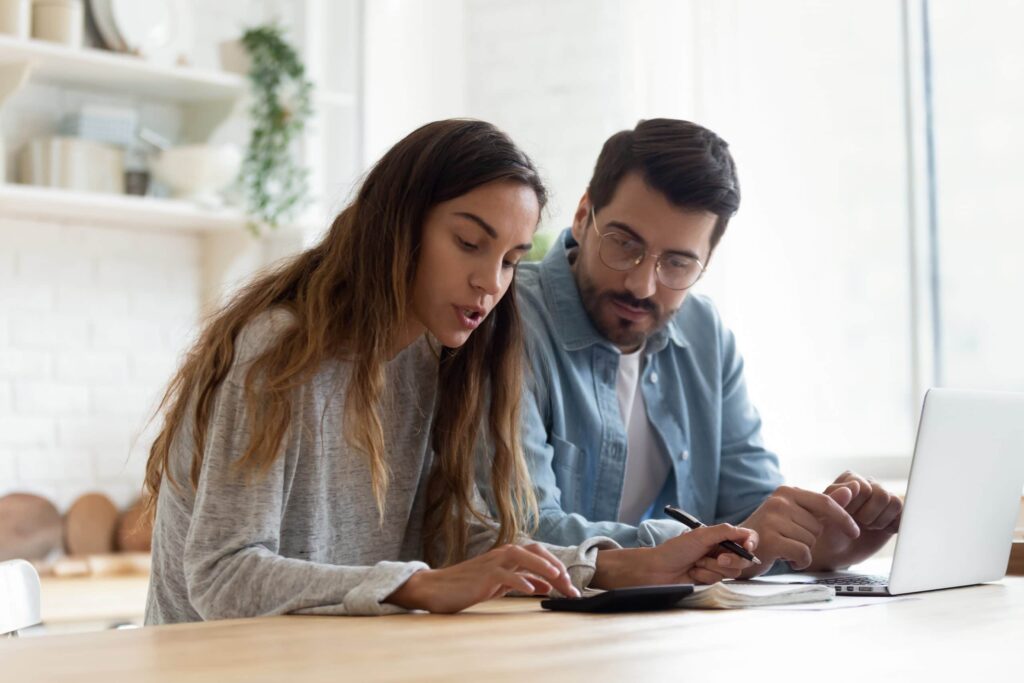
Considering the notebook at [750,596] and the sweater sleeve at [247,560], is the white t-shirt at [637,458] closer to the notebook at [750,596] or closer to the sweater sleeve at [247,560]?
the notebook at [750,596]

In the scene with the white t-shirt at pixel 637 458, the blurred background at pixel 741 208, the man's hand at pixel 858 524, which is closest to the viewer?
the man's hand at pixel 858 524

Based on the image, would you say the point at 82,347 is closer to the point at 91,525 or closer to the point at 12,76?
the point at 91,525

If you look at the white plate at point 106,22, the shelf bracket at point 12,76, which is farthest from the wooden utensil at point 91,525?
the white plate at point 106,22

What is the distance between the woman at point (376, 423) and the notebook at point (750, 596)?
0.10 meters

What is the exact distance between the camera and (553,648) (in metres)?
1.05

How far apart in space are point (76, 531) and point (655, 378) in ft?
6.23

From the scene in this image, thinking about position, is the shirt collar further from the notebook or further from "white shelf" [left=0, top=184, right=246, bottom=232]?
"white shelf" [left=0, top=184, right=246, bottom=232]

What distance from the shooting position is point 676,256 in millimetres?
1991

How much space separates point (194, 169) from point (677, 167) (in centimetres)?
183

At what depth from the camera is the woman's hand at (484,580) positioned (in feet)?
4.08

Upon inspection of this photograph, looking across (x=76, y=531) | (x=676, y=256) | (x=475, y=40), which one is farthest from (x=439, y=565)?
(x=475, y=40)

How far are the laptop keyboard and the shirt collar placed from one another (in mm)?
560

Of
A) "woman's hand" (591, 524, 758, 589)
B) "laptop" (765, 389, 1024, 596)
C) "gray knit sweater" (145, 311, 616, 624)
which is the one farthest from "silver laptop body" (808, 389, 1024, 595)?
"gray knit sweater" (145, 311, 616, 624)

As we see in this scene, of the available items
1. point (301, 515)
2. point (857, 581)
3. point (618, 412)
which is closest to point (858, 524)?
point (857, 581)
